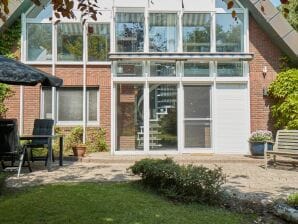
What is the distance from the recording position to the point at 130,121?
44.8 ft

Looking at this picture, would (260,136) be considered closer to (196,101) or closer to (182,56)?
(196,101)

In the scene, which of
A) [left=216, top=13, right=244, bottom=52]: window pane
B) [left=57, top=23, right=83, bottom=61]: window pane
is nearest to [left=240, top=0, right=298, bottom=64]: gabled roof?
[left=216, top=13, right=244, bottom=52]: window pane

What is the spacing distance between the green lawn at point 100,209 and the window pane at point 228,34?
886cm

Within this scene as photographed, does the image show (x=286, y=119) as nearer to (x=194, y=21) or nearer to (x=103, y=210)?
(x=194, y=21)

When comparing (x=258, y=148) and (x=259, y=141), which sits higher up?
(x=259, y=141)

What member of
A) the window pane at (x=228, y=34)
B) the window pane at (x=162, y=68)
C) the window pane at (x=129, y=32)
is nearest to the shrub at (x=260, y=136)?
the window pane at (x=228, y=34)

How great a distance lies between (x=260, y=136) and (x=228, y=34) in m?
3.73

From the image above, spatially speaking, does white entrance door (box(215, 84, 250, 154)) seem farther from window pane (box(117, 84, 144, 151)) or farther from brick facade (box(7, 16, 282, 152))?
window pane (box(117, 84, 144, 151))

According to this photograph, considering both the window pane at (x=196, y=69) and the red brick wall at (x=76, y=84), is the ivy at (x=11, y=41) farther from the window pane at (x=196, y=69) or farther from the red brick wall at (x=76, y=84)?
the window pane at (x=196, y=69)

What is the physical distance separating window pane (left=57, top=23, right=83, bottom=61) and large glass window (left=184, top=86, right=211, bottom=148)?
3.99 meters

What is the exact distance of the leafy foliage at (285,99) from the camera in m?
13.2

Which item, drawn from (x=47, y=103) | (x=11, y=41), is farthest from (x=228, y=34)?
(x=11, y=41)

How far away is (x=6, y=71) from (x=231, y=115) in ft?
26.7

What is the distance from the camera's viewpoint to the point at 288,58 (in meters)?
14.4
